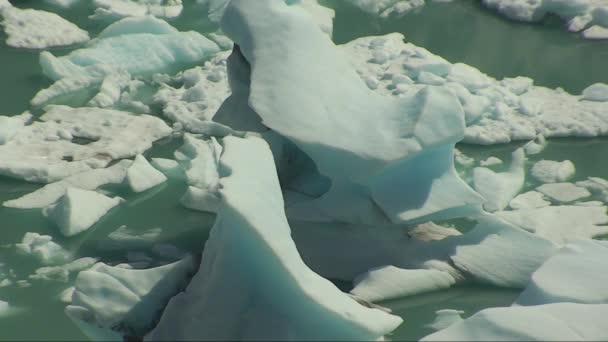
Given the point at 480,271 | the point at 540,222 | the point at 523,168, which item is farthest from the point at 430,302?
the point at 523,168

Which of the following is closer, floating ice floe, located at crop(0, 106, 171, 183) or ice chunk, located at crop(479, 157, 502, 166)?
floating ice floe, located at crop(0, 106, 171, 183)

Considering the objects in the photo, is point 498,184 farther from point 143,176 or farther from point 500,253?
point 143,176

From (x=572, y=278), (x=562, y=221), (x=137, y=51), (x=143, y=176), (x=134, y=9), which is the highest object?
(x=572, y=278)

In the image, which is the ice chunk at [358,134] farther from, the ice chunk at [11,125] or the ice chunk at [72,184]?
the ice chunk at [11,125]

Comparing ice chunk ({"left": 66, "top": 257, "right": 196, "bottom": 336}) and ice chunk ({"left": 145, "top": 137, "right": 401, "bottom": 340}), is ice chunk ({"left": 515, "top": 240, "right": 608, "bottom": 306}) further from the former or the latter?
ice chunk ({"left": 66, "top": 257, "right": 196, "bottom": 336})

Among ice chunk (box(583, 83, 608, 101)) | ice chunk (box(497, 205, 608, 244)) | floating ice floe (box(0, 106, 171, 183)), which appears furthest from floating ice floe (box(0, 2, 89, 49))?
ice chunk (box(497, 205, 608, 244))

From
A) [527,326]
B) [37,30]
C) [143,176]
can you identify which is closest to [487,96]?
[143,176]

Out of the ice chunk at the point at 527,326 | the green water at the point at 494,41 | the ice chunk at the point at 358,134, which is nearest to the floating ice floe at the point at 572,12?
the green water at the point at 494,41
